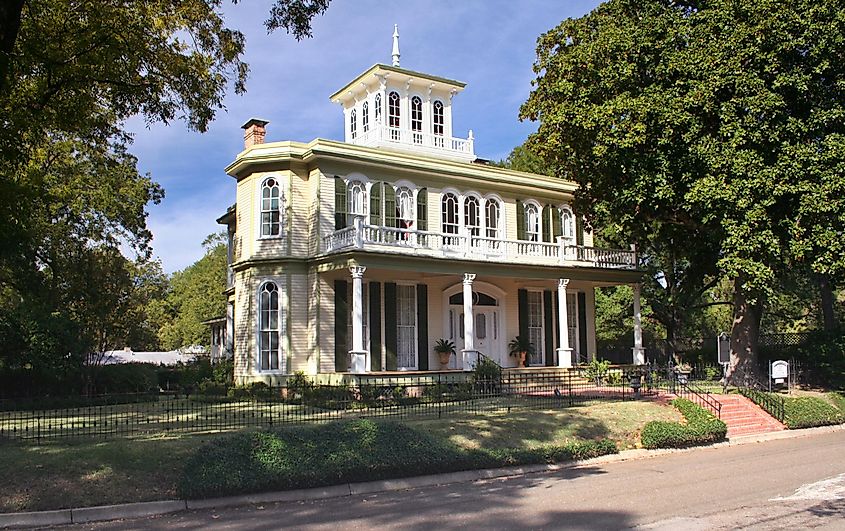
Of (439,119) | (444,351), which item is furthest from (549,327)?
(439,119)

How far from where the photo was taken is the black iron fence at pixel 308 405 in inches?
690

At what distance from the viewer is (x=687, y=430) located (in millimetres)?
17938

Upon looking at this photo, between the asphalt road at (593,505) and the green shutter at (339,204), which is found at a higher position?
the green shutter at (339,204)

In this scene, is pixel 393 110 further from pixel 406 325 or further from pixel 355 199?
pixel 406 325

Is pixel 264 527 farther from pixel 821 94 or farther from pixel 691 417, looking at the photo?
pixel 821 94

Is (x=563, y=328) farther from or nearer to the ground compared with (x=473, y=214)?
nearer to the ground

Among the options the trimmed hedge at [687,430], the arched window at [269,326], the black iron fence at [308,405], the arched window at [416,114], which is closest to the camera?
the trimmed hedge at [687,430]

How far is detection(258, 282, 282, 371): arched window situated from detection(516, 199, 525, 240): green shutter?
10084 mm

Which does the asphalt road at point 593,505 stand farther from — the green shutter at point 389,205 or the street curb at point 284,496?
the green shutter at point 389,205

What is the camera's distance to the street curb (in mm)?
10391

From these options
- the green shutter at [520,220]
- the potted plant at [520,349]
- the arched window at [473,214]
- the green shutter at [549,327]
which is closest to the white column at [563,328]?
the potted plant at [520,349]

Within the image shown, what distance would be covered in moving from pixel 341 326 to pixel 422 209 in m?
5.51

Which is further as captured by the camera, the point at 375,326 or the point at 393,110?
the point at 393,110

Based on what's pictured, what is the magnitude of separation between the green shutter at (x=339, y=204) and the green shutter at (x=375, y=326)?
94.8 inches
